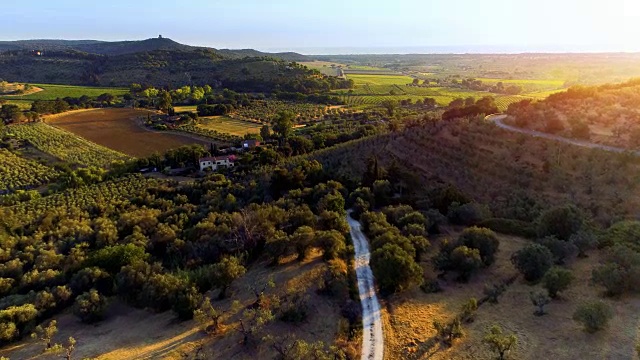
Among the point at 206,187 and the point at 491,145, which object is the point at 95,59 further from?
the point at 491,145

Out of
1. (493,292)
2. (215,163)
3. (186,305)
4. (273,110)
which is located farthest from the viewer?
(273,110)

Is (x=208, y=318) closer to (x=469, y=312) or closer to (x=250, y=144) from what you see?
(x=469, y=312)

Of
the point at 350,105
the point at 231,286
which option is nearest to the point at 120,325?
the point at 231,286

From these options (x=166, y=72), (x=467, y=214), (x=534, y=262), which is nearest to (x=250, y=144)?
(x=467, y=214)

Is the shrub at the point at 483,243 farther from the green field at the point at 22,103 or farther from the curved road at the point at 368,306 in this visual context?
the green field at the point at 22,103

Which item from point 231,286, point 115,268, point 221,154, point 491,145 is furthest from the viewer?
point 221,154
